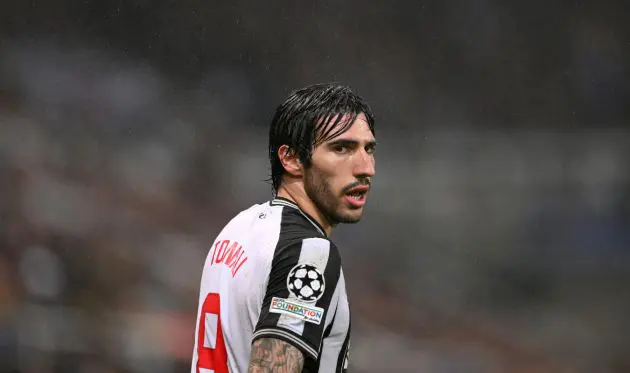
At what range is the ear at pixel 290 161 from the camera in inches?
95.2

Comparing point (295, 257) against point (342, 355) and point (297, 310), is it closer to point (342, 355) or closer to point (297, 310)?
point (297, 310)

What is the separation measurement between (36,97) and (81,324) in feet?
5.60

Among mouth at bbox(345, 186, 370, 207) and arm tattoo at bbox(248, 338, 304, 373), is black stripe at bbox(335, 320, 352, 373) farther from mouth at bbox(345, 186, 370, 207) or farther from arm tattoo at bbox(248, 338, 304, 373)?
mouth at bbox(345, 186, 370, 207)

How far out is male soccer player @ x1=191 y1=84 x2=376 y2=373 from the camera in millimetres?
2072

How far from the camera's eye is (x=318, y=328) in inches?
82.1

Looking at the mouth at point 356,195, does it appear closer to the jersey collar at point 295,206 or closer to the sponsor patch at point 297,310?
the jersey collar at point 295,206

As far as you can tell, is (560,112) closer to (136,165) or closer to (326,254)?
(136,165)

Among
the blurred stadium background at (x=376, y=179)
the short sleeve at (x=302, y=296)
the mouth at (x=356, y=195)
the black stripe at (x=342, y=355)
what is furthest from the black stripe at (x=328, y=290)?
the blurred stadium background at (x=376, y=179)

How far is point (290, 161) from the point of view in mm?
2428

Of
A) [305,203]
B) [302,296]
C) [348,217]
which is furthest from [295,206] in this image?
[302,296]

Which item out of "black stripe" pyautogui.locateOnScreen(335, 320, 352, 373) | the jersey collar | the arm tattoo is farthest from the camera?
the jersey collar

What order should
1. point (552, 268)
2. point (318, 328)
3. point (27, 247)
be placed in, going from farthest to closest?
point (27, 247)
point (552, 268)
point (318, 328)

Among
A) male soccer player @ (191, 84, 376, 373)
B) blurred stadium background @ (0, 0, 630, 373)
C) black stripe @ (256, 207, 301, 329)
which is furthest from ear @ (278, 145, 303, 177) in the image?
blurred stadium background @ (0, 0, 630, 373)

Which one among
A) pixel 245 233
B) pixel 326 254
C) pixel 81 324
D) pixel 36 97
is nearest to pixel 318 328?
pixel 326 254
